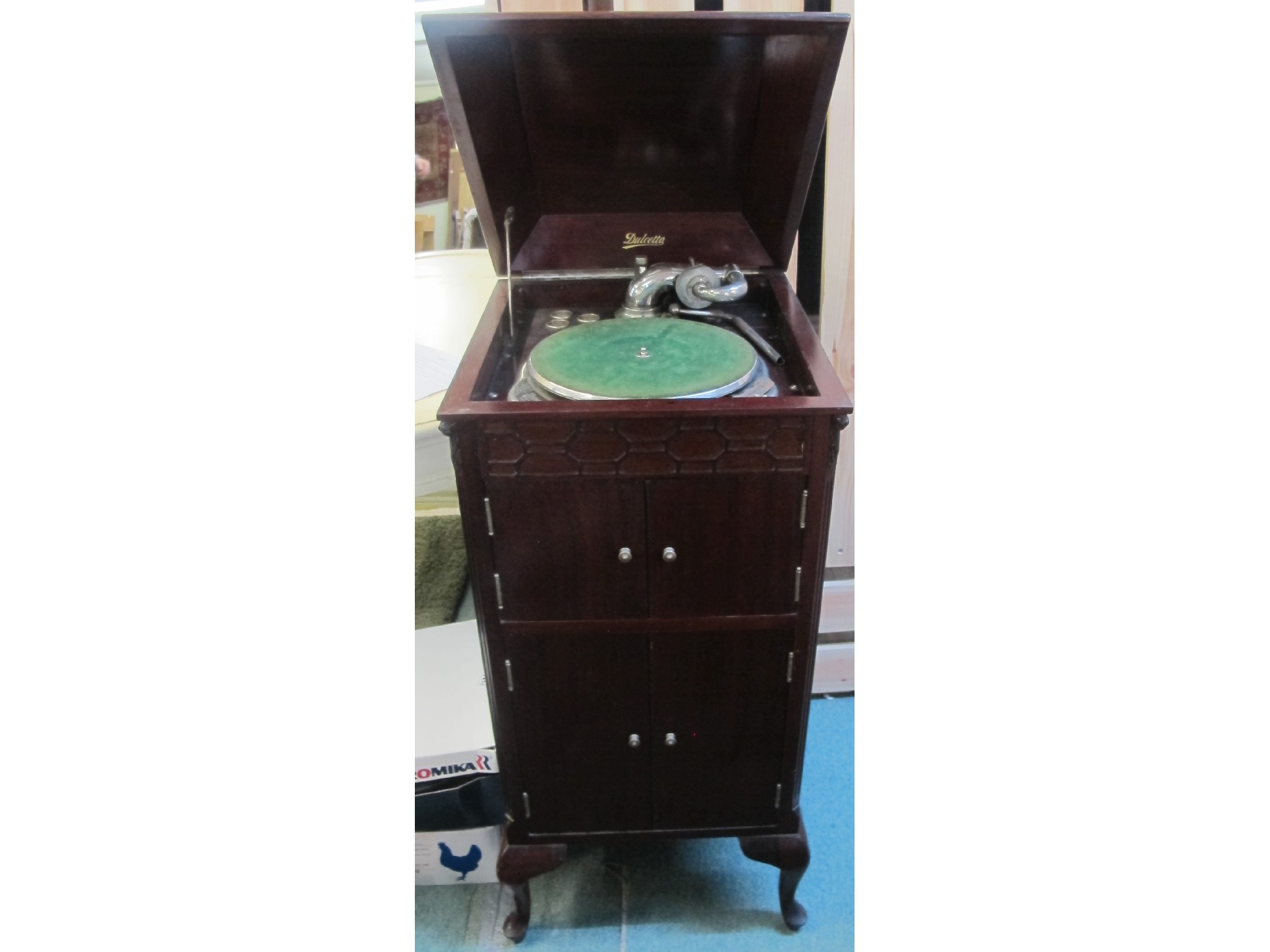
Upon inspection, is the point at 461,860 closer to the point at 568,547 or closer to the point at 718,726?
the point at 718,726

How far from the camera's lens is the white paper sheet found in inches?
69.6

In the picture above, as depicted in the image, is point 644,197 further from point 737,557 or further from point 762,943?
point 762,943

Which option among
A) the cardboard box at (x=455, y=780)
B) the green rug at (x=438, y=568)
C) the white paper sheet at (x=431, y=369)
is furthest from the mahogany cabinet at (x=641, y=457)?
the green rug at (x=438, y=568)

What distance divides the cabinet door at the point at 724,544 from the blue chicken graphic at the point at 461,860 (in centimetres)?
70

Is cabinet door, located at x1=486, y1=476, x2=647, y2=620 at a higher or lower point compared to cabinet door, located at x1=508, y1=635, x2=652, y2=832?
higher

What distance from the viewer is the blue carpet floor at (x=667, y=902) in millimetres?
1534

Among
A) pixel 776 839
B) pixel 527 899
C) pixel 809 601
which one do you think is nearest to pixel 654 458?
pixel 809 601

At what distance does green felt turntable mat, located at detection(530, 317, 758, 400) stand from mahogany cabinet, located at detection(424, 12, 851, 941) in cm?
6

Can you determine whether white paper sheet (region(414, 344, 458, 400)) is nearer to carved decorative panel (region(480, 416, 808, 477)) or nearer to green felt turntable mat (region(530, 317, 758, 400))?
green felt turntable mat (region(530, 317, 758, 400))

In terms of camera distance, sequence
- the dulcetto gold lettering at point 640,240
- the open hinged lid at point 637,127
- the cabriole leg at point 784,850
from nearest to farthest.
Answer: the open hinged lid at point 637,127
the cabriole leg at point 784,850
the dulcetto gold lettering at point 640,240

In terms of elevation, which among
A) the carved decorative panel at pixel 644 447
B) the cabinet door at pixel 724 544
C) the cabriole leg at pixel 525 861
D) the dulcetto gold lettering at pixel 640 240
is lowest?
the cabriole leg at pixel 525 861

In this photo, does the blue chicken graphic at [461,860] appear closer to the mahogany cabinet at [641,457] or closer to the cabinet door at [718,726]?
the mahogany cabinet at [641,457]

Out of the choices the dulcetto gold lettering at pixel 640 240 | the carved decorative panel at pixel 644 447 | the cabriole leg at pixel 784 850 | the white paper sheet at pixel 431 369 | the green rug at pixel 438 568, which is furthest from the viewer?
the green rug at pixel 438 568

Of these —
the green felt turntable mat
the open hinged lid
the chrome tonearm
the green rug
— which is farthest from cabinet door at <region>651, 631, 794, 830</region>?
the green rug
